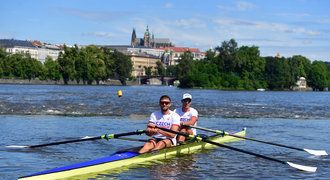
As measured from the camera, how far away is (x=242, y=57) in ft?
453

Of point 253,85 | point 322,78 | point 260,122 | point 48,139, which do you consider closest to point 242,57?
point 253,85

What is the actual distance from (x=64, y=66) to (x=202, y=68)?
33.3 meters

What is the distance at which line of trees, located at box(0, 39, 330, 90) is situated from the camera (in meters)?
137

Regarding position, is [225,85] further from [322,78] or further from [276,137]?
[276,137]

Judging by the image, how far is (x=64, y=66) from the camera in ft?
465

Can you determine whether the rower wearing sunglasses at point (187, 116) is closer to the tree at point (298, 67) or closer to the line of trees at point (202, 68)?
the line of trees at point (202, 68)

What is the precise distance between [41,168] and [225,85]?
12169 centimetres

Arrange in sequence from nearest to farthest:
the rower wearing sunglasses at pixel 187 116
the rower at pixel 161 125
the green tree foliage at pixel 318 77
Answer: the rower at pixel 161 125, the rower wearing sunglasses at pixel 187 116, the green tree foliage at pixel 318 77

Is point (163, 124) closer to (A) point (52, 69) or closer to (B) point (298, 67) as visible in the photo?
(A) point (52, 69)

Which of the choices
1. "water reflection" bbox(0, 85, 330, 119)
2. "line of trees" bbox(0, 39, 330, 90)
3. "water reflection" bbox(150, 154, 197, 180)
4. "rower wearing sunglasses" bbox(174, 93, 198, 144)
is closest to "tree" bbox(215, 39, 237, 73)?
"line of trees" bbox(0, 39, 330, 90)

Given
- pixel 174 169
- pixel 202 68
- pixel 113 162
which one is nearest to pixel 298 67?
pixel 202 68

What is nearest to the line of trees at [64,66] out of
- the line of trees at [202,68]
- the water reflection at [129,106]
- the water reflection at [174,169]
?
the line of trees at [202,68]

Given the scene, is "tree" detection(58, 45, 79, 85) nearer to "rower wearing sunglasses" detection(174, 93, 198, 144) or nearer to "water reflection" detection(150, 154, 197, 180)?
"rower wearing sunglasses" detection(174, 93, 198, 144)

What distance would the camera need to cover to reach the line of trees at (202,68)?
137 meters
